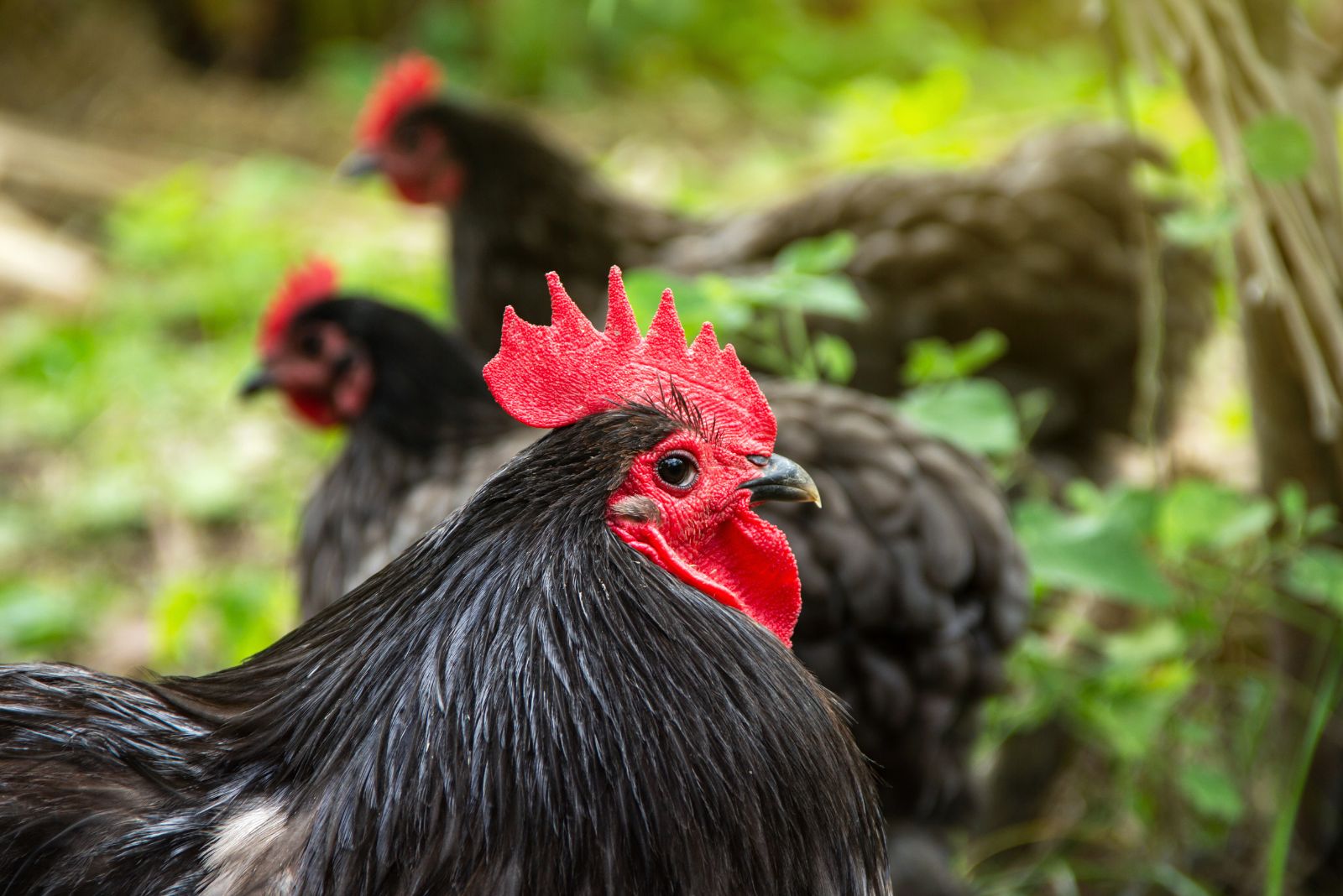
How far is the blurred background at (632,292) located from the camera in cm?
299

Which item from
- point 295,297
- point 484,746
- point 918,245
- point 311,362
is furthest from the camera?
point 918,245

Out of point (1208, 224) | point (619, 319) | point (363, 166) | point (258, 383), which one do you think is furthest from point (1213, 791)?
point (363, 166)

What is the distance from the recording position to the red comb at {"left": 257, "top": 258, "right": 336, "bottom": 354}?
371 centimetres

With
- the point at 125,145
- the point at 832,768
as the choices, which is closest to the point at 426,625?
the point at 832,768

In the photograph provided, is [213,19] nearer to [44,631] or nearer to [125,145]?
[125,145]

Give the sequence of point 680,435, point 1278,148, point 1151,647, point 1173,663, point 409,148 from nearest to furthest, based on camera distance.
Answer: point 680,435
point 1278,148
point 1151,647
point 1173,663
point 409,148

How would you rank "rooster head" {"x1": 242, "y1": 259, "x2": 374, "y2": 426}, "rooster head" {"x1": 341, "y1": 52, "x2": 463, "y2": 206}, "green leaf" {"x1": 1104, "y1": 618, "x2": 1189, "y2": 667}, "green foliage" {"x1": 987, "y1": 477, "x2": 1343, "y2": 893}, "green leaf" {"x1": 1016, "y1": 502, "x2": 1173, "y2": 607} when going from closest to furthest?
"green leaf" {"x1": 1016, "y1": 502, "x2": 1173, "y2": 607}, "green foliage" {"x1": 987, "y1": 477, "x2": 1343, "y2": 893}, "green leaf" {"x1": 1104, "y1": 618, "x2": 1189, "y2": 667}, "rooster head" {"x1": 242, "y1": 259, "x2": 374, "y2": 426}, "rooster head" {"x1": 341, "y1": 52, "x2": 463, "y2": 206}

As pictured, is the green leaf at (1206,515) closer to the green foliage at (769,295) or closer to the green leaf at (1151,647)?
the green leaf at (1151,647)

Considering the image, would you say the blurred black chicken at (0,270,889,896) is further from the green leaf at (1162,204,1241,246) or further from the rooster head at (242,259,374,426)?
the rooster head at (242,259,374,426)

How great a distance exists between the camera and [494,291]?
4.93 meters

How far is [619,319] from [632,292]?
1044 mm

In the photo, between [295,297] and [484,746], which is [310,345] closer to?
[295,297]

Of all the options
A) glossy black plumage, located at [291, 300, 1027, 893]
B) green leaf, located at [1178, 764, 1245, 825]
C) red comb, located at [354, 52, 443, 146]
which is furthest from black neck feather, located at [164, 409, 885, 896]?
red comb, located at [354, 52, 443, 146]

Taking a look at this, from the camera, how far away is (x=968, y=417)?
115 inches
